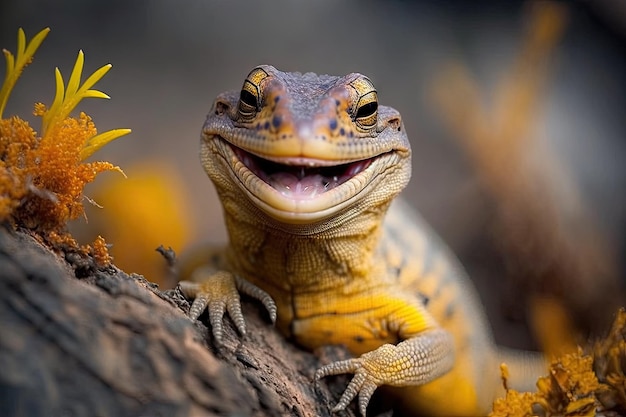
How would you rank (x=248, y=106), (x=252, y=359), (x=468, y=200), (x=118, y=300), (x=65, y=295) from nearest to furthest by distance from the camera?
1. (x=65, y=295)
2. (x=118, y=300)
3. (x=252, y=359)
4. (x=248, y=106)
5. (x=468, y=200)

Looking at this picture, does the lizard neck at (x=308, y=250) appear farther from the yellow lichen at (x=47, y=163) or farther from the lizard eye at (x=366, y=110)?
Answer: the yellow lichen at (x=47, y=163)

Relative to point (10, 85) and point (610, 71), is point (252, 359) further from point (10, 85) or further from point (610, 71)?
point (610, 71)

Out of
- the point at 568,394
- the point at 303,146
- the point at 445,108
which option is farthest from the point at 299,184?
the point at 445,108

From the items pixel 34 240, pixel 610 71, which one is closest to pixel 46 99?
pixel 34 240

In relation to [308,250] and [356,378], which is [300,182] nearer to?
[308,250]

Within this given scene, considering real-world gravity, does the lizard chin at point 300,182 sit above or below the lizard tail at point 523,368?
below

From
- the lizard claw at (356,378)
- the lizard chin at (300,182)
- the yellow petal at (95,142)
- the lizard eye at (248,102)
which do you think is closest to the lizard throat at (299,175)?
the lizard chin at (300,182)

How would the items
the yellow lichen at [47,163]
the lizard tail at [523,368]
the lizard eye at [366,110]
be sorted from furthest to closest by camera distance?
the lizard tail at [523,368] → the lizard eye at [366,110] → the yellow lichen at [47,163]
